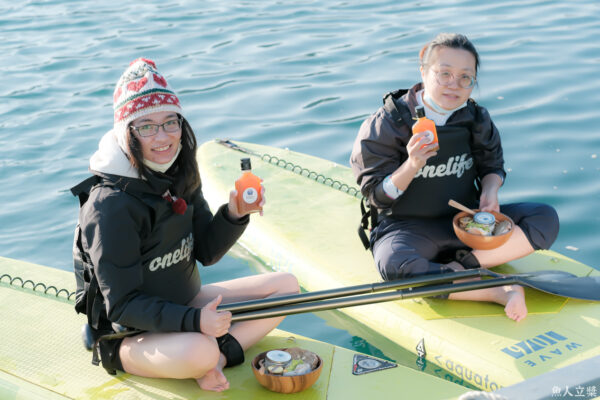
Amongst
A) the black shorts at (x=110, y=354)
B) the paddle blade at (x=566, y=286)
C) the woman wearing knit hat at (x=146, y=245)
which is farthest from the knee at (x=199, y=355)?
the paddle blade at (x=566, y=286)

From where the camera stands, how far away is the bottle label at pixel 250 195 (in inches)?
111

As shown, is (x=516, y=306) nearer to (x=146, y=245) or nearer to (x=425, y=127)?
(x=425, y=127)

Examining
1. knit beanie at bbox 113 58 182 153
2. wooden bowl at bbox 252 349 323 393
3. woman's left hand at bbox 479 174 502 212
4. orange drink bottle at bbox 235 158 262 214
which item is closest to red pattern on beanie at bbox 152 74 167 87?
knit beanie at bbox 113 58 182 153

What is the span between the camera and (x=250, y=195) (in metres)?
2.81

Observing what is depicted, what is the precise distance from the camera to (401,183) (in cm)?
326

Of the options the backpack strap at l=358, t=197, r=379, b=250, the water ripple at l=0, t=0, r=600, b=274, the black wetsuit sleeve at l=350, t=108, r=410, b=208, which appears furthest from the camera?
the water ripple at l=0, t=0, r=600, b=274

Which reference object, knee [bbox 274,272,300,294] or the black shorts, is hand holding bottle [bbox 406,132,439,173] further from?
the black shorts

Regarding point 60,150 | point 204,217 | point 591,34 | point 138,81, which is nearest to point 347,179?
point 204,217

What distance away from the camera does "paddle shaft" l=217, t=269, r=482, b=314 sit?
282 centimetres

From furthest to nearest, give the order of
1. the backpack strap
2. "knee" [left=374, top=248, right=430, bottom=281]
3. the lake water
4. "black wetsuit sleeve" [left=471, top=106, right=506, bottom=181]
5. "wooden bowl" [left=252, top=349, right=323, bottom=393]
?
the lake water < the backpack strap < "black wetsuit sleeve" [left=471, top=106, right=506, bottom=181] < "knee" [left=374, top=248, right=430, bottom=281] < "wooden bowl" [left=252, top=349, right=323, bottom=393]

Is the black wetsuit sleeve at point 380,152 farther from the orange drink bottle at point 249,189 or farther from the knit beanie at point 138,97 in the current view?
the knit beanie at point 138,97

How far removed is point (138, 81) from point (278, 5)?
7141 mm

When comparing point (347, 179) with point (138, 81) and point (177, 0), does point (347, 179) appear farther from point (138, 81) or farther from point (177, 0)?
point (177, 0)

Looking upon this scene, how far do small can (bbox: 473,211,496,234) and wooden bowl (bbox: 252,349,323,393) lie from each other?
1.03 meters
